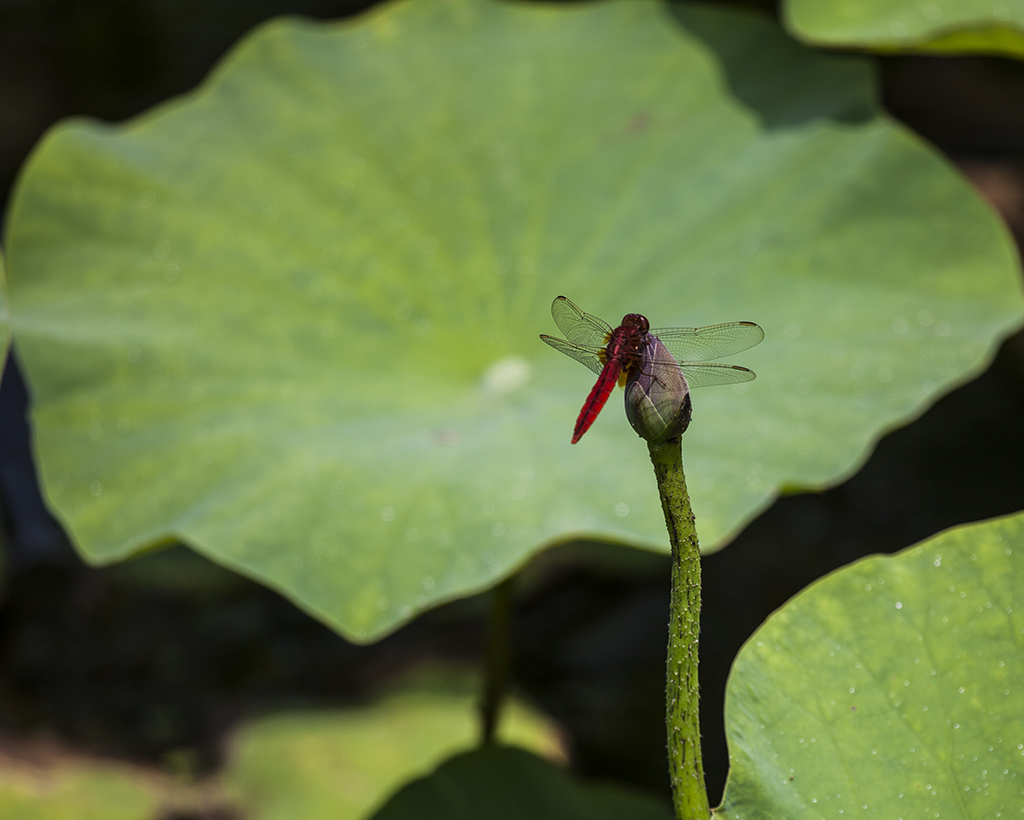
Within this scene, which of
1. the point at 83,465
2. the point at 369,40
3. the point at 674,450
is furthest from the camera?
the point at 369,40

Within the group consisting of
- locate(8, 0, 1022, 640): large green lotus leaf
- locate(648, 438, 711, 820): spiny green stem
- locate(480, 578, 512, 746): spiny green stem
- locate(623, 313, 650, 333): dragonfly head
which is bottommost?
locate(480, 578, 512, 746): spiny green stem

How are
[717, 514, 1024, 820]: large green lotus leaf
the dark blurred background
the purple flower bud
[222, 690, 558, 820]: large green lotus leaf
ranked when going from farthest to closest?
the dark blurred background < [222, 690, 558, 820]: large green lotus leaf < [717, 514, 1024, 820]: large green lotus leaf < the purple flower bud

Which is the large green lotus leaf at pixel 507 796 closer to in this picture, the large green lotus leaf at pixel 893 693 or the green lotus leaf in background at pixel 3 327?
the large green lotus leaf at pixel 893 693

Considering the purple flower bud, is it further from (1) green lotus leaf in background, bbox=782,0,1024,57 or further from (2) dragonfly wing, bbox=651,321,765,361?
(1) green lotus leaf in background, bbox=782,0,1024,57

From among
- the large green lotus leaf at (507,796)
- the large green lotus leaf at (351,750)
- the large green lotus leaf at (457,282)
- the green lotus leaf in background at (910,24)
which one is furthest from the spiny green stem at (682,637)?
the green lotus leaf in background at (910,24)

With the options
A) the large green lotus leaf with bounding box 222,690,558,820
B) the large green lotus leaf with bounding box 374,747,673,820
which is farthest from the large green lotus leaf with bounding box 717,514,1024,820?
the large green lotus leaf with bounding box 222,690,558,820

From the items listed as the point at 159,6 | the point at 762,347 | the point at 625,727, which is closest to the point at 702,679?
the point at 625,727

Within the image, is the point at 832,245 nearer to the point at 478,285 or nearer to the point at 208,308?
the point at 478,285
